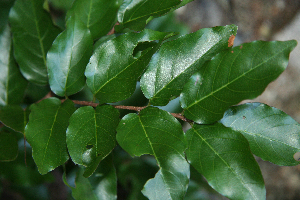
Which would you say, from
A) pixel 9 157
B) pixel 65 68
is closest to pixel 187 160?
pixel 65 68

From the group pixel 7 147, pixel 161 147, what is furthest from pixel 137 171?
pixel 161 147

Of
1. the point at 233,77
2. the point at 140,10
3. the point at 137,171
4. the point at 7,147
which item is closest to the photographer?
the point at 233,77

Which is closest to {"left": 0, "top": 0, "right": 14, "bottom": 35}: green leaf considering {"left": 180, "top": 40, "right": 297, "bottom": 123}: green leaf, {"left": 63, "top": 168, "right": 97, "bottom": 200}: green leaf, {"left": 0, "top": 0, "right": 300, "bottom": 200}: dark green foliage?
{"left": 0, "top": 0, "right": 300, "bottom": 200}: dark green foliage

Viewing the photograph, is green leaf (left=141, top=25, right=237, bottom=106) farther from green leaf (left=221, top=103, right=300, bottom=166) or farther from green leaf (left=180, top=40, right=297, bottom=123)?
green leaf (left=221, top=103, right=300, bottom=166)

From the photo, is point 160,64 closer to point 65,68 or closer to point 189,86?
point 189,86

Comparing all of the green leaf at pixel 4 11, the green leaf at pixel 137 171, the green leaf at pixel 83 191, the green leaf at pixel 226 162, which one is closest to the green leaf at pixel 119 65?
the green leaf at pixel 226 162

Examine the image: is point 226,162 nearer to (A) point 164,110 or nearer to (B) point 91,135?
(A) point 164,110

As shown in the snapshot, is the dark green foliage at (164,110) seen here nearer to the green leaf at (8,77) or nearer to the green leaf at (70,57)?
the green leaf at (70,57)
